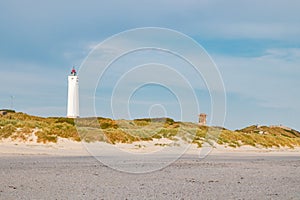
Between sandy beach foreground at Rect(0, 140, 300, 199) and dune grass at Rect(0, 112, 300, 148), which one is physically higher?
dune grass at Rect(0, 112, 300, 148)

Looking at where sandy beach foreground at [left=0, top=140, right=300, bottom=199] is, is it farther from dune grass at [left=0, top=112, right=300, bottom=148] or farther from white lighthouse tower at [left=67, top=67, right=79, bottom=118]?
white lighthouse tower at [left=67, top=67, right=79, bottom=118]

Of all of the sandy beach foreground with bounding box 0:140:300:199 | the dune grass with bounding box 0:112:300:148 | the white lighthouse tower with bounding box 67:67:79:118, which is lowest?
the sandy beach foreground with bounding box 0:140:300:199

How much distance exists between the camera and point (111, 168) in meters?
16.1

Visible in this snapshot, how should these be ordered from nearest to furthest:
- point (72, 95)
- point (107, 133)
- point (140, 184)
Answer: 1. point (140, 184)
2. point (107, 133)
3. point (72, 95)

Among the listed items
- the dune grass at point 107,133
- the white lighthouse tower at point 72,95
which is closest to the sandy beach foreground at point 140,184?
the dune grass at point 107,133

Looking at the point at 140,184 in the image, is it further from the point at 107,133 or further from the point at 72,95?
the point at 72,95

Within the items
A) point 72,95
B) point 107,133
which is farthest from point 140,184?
point 72,95

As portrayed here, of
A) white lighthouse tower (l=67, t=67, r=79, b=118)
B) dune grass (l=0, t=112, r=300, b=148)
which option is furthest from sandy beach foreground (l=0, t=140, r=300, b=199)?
white lighthouse tower (l=67, t=67, r=79, b=118)

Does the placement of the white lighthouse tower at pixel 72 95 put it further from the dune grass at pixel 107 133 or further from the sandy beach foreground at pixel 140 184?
the sandy beach foreground at pixel 140 184

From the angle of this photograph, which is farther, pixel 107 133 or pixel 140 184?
pixel 107 133

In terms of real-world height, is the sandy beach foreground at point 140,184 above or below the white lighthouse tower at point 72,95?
below

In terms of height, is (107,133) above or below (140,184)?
above

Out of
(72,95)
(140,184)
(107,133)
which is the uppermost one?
(72,95)

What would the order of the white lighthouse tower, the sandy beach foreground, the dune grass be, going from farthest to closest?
the white lighthouse tower, the dune grass, the sandy beach foreground
